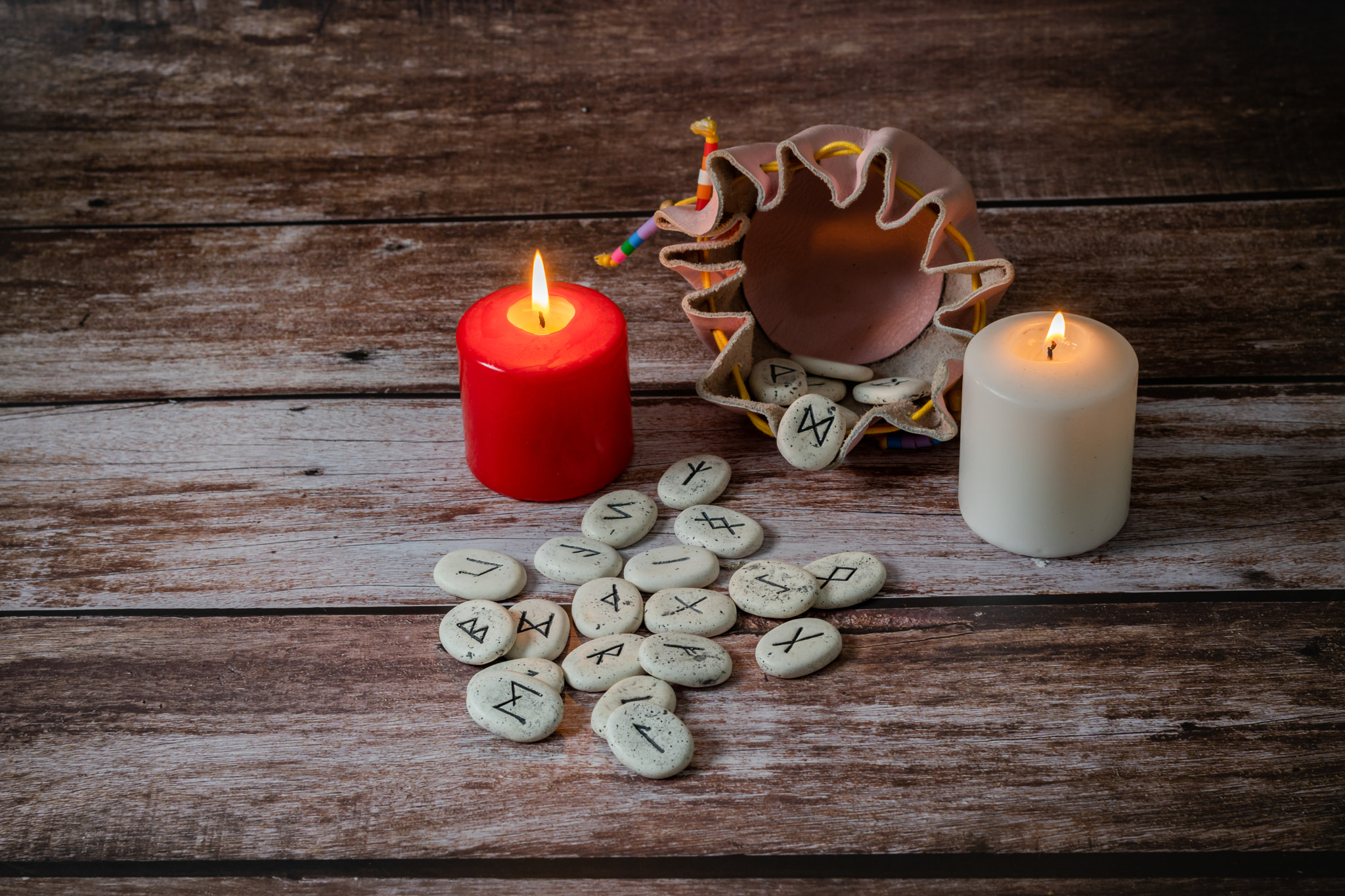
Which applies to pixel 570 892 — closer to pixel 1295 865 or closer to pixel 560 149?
pixel 1295 865

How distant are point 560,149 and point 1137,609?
0.74 meters

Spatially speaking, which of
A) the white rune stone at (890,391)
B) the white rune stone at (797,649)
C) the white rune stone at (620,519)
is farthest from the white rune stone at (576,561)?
the white rune stone at (890,391)

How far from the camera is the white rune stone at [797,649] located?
28.1 inches

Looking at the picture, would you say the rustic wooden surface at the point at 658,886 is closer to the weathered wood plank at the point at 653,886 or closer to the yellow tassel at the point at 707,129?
the weathered wood plank at the point at 653,886

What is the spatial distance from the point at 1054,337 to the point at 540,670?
14.3 inches

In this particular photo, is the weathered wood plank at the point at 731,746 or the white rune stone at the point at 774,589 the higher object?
the white rune stone at the point at 774,589

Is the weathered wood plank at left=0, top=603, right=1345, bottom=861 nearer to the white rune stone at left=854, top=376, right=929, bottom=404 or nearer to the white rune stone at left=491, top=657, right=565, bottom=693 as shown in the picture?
the white rune stone at left=491, top=657, right=565, bottom=693

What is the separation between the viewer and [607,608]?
0.75 meters

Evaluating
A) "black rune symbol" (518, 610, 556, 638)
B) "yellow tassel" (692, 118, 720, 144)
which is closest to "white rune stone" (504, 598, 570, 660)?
"black rune symbol" (518, 610, 556, 638)

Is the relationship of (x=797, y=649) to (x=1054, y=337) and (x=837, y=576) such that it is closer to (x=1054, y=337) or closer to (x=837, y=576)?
(x=837, y=576)

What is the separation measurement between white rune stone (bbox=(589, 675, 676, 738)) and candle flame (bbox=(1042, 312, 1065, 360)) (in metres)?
0.30

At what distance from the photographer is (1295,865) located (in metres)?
0.61

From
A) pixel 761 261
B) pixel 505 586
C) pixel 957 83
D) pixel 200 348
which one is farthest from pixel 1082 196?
pixel 200 348

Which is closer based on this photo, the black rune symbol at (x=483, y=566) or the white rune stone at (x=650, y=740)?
the white rune stone at (x=650, y=740)
